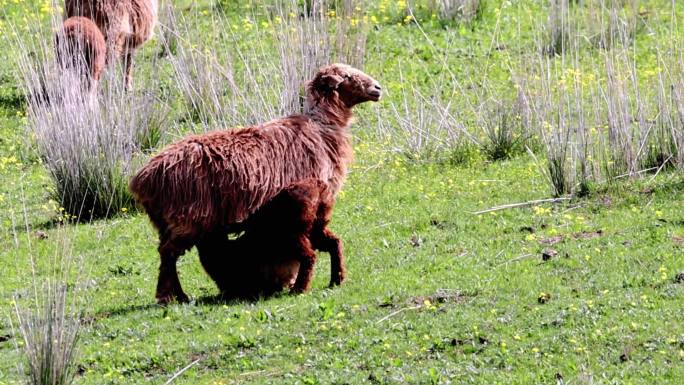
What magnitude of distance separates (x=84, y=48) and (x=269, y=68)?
2.16m

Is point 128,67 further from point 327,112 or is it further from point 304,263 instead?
point 304,263

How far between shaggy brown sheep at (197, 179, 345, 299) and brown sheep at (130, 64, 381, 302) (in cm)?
11

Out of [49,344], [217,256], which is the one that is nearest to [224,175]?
[217,256]

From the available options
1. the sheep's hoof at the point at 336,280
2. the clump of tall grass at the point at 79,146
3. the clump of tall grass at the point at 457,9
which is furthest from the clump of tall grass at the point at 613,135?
the clump of tall grass at the point at 457,9

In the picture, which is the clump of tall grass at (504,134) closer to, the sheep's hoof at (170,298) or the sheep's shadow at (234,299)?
the sheep's shadow at (234,299)

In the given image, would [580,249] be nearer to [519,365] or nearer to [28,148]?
[519,365]

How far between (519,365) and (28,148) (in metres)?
8.69

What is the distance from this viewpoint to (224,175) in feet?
31.4

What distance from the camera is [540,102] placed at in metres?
13.4

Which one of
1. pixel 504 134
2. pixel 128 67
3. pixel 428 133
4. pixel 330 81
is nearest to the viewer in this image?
pixel 330 81

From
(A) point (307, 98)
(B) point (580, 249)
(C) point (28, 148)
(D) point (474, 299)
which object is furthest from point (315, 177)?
(C) point (28, 148)

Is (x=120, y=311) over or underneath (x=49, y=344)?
underneath

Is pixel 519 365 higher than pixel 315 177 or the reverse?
the reverse

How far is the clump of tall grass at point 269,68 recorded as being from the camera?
1408 cm
